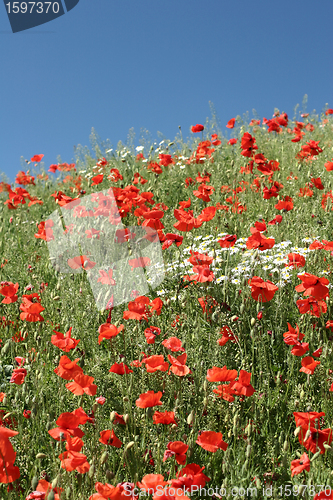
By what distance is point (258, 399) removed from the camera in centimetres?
211

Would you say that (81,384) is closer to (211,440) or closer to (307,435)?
(211,440)

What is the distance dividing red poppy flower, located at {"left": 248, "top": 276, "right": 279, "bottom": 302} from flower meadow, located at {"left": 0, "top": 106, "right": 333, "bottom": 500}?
0.01m

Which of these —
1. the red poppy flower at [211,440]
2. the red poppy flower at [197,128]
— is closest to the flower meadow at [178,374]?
the red poppy flower at [211,440]

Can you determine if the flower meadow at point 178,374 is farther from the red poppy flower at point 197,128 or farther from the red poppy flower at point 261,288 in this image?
the red poppy flower at point 197,128

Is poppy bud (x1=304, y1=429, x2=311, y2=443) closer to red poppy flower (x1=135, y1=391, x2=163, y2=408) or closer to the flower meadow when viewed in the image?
the flower meadow

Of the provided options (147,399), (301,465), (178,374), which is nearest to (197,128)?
(178,374)

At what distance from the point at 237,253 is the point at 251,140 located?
188 centimetres

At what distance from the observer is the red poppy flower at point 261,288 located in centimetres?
220

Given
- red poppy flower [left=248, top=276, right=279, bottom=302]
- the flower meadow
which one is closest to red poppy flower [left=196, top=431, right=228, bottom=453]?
the flower meadow

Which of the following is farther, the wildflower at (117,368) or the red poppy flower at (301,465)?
the wildflower at (117,368)

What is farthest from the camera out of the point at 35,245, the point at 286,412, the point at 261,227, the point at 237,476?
the point at 35,245

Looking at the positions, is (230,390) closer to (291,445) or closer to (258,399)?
(258,399)

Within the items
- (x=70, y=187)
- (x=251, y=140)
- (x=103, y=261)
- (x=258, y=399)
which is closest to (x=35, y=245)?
(x=103, y=261)

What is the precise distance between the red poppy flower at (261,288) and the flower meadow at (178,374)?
0.01 meters
